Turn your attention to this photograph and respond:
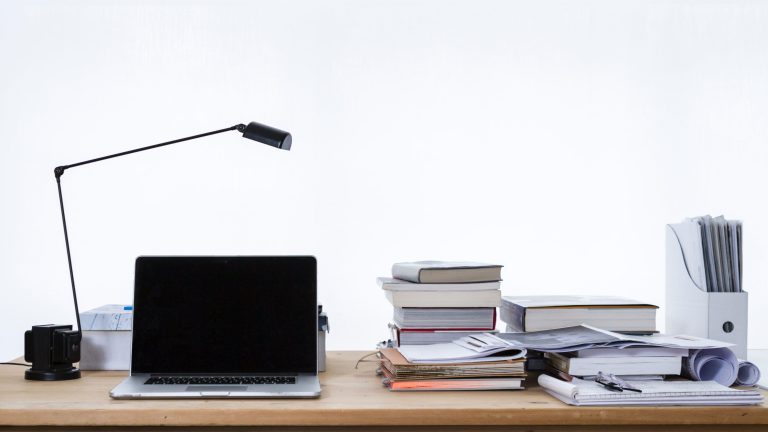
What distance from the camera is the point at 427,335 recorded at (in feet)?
5.08

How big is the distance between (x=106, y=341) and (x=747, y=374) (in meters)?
1.25

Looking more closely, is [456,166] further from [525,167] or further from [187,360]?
[187,360]

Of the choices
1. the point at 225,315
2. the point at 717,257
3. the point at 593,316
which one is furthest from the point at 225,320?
the point at 717,257

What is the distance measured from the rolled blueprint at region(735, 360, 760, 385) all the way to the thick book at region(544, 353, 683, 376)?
109 mm

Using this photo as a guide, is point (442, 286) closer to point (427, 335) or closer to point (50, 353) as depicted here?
point (427, 335)

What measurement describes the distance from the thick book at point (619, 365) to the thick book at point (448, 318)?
21cm

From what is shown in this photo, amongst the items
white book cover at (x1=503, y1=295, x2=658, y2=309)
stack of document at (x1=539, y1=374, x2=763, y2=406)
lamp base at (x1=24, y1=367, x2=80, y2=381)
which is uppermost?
white book cover at (x1=503, y1=295, x2=658, y2=309)

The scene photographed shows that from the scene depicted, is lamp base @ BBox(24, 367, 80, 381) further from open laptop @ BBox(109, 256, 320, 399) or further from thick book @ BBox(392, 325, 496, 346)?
thick book @ BBox(392, 325, 496, 346)

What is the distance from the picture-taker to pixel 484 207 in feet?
8.57

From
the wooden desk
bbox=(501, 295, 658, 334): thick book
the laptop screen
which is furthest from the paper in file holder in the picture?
the laptop screen

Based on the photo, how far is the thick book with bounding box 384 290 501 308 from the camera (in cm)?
152

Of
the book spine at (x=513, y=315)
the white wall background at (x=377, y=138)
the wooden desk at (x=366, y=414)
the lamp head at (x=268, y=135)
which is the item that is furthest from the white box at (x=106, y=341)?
the white wall background at (x=377, y=138)

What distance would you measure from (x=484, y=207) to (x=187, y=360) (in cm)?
143

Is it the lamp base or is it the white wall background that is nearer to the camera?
the lamp base
